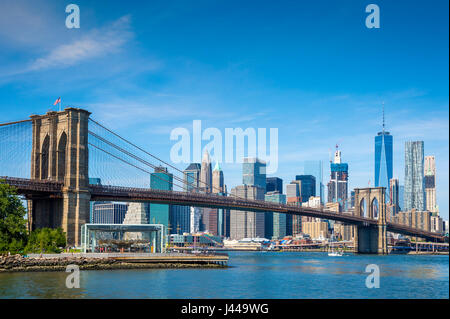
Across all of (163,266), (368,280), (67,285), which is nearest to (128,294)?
(67,285)

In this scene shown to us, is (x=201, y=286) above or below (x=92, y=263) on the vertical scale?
below

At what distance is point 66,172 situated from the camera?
78.0 m

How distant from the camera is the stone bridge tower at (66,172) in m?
76.3

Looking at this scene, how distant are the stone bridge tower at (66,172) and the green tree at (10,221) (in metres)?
8.59

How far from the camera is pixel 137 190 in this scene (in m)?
86.6

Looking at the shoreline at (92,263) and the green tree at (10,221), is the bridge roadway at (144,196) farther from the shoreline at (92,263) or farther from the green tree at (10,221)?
the shoreline at (92,263)

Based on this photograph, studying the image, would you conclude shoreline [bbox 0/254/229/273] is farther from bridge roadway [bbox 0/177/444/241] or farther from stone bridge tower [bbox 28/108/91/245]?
bridge roadway [bbox 0/177/444/241]

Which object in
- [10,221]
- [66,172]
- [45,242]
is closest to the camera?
[10,221]

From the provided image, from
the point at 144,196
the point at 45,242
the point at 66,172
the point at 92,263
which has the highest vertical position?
the point at 66,172

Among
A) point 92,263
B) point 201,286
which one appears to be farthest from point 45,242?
point 201,286

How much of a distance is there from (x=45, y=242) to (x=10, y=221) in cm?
487

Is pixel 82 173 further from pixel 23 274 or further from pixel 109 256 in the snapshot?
pixel 23 274

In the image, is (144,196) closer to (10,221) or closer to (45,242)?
(45,242)

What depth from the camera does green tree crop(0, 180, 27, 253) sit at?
211 ft
